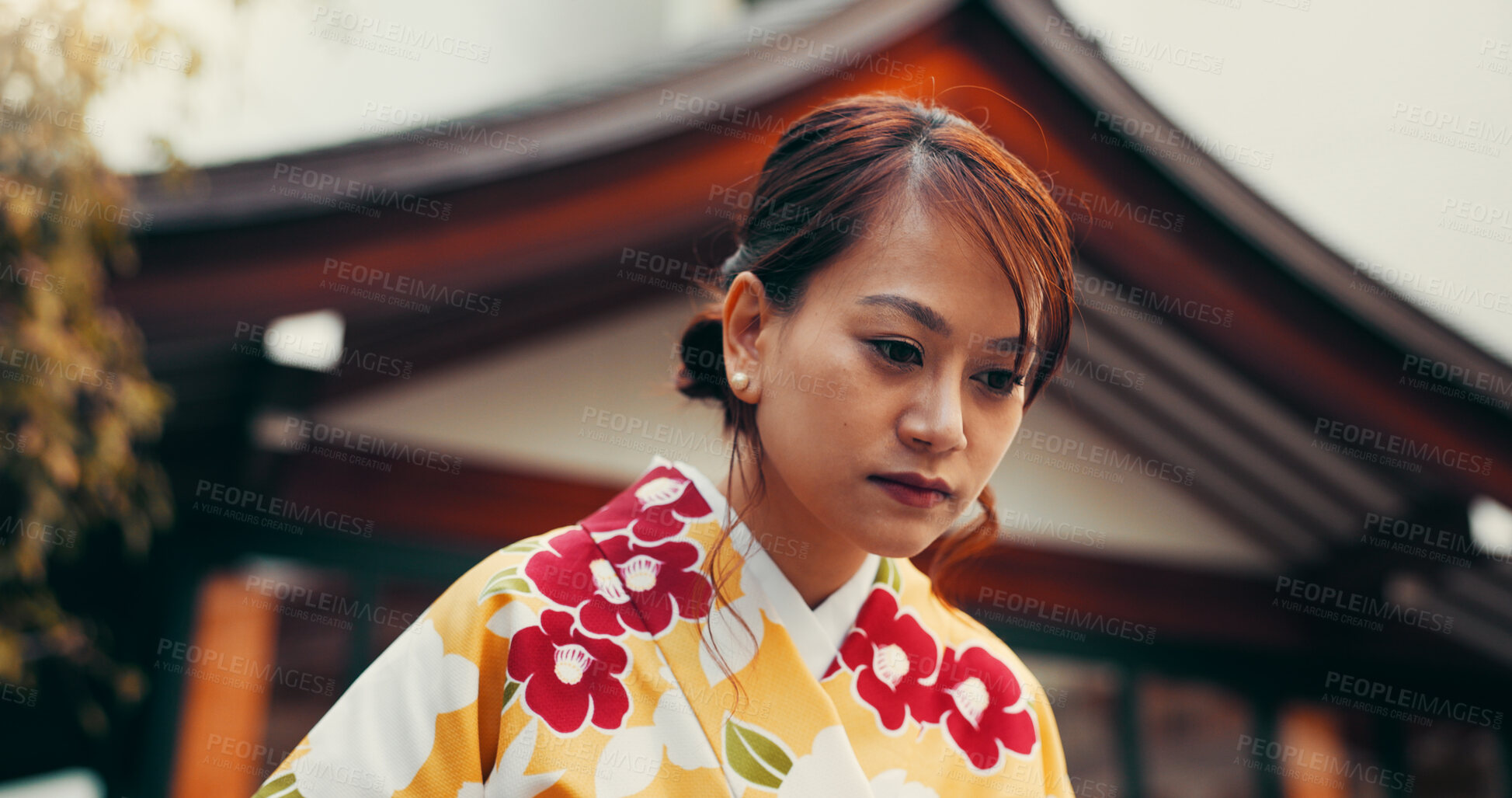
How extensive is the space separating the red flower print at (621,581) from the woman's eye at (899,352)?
1.44 ft

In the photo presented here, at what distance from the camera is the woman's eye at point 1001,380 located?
4.05 ft

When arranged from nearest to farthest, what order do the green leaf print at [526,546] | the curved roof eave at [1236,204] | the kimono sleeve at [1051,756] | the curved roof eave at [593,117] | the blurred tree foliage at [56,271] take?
the green leaf print at [526,546] < the kimono sleeve at [1051,756] < the blurred tree foliage at [56,271] < the curved roof eave at [593,117] < the curved roof eave at [1236,204]

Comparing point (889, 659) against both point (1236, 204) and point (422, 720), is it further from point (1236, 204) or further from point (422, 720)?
point (1236, 204)

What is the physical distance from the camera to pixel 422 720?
1157 mm

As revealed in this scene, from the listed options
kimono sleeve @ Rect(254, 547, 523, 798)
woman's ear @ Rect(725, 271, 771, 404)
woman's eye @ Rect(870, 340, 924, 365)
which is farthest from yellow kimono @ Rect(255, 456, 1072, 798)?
woman's eye @ Rect(870, 340, 924, 365)

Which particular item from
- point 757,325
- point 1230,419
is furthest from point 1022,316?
point 1230,419

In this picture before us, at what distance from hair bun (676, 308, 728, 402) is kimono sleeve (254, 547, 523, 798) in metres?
0.48

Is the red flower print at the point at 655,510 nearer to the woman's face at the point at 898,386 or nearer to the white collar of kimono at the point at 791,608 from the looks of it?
the white collar of kimono at the point at 791,608

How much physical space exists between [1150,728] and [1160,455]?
4.53 ft

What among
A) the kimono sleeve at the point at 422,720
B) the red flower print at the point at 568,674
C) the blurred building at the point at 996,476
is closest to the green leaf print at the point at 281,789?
the kimono sleeve at the point at 422,720

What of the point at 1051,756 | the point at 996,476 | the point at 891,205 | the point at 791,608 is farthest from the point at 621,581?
the point at 996,476

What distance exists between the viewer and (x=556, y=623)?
49.6 inches

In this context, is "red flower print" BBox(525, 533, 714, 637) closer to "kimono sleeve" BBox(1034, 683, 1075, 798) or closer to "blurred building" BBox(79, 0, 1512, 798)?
"kimono sleeve" BBox(1034, 683, 1075, 798)

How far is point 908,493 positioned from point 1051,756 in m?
0.62
